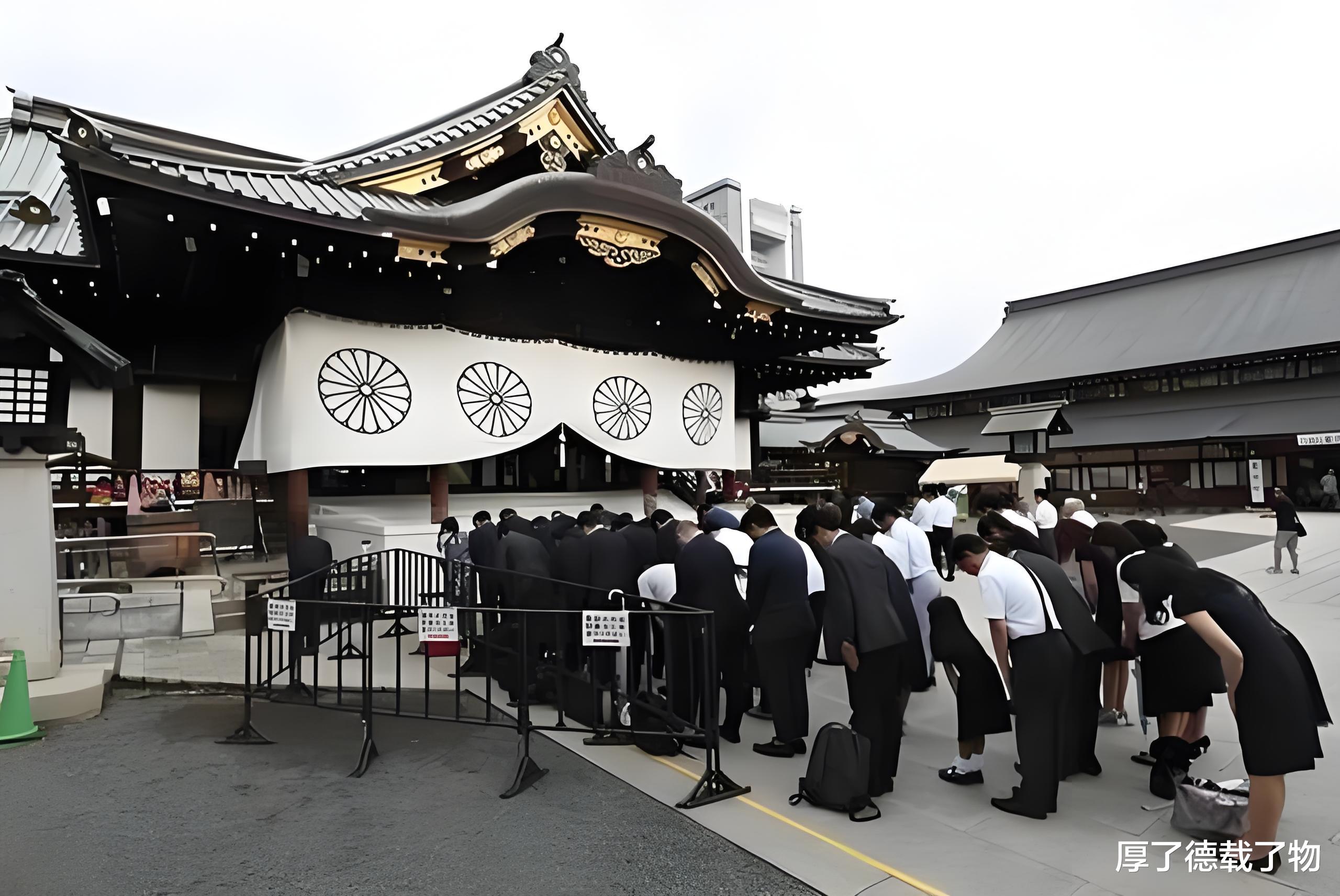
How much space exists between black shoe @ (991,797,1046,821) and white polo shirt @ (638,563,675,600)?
108 inches

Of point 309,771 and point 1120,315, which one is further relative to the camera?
point 1120,315

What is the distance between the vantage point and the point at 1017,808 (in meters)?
4.01

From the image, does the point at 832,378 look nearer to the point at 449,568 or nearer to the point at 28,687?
the point at 449,568

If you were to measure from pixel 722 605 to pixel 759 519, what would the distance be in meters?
0.72

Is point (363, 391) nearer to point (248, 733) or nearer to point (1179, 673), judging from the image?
point (248, 733)

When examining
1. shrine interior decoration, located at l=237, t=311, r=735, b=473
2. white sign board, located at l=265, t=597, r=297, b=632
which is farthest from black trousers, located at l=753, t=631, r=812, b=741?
shrine interior decoration, located at l=237, t=311, r=735, b=473

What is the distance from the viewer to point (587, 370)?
11.9 m

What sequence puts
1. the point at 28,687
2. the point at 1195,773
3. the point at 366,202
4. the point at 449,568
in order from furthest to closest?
1. the point at 366,202
2. the point at 449,568
3. the point at 28,687
4. the point at 1195,773

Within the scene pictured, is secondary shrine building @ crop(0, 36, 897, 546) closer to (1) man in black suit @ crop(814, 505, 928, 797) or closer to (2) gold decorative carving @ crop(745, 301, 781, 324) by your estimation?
(2) gold decorative carving @ crop(745, 301, 781, 324)

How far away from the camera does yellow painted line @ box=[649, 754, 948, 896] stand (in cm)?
328

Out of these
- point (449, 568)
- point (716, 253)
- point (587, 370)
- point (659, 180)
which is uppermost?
point (659, 180)

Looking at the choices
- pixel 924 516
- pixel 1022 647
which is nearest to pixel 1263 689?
pixel 1022 647

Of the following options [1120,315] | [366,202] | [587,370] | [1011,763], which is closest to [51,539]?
[366,202]

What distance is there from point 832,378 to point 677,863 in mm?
14582
